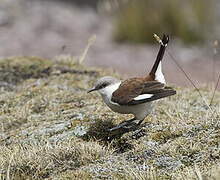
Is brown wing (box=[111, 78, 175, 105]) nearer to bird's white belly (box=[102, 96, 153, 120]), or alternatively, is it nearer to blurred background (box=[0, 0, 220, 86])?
bird's white belly (box=[102, 96, 153, 120])

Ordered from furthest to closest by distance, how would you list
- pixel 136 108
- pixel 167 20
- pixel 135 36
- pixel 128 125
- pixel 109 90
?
pixel 135 36, pixel 167 20, pixel 128 125, pixel 109 90, pixel 136 108

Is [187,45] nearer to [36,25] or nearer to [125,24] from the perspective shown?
[125,24]

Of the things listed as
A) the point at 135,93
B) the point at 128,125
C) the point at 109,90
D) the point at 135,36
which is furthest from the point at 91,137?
the point at 135,36

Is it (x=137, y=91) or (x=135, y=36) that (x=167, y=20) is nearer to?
(x=135, y=36)

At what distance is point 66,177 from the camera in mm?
4078

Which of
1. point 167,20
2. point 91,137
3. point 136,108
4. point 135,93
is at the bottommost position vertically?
point 167,20

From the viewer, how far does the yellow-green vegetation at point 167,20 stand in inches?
556

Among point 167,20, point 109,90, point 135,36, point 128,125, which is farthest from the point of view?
point 135,36

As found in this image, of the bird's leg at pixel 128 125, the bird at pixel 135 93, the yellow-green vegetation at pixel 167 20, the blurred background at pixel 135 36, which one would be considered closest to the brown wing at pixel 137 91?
the bird at pixel 135 93

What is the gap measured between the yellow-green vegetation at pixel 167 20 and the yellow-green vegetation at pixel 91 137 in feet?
22.7

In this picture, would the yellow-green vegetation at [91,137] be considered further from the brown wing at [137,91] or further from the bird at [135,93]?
the brown wing at [137,91]

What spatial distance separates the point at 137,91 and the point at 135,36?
9.67 m

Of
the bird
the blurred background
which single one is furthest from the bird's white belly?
the blurred background

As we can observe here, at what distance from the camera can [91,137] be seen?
506 cm
